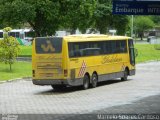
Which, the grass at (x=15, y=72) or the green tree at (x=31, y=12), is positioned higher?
the green tree at (x=31, y=12)

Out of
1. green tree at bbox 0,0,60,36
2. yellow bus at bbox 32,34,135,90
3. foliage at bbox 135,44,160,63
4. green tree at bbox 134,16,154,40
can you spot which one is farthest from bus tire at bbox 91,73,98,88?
green tree at bbox 134,16,154,40

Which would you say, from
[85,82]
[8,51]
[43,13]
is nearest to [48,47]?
[85,82]

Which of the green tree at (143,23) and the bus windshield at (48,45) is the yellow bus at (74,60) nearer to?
the bus windshield at (48,45)

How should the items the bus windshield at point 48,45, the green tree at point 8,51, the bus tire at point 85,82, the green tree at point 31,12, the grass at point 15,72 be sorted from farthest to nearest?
the green tree at point 31,12 → the green tree at point 8,51 → the grass at point 15,72 → the bus tire at point 85,82 → the bus windshield at point 48,45

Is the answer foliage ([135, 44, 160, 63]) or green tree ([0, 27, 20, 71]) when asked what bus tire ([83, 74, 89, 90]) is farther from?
foliage ([135, 44, 160, 63])

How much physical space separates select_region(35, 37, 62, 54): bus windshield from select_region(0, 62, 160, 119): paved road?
6.30ft

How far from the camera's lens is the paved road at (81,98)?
18938mm

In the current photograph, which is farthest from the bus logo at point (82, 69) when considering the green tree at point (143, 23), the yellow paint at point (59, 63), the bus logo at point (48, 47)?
the green tree at point (143, 23)

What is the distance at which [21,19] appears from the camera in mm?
46906

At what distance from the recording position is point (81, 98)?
2341 centimetres

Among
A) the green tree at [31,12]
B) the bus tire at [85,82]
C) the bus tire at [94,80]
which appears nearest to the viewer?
the bus tire at [85,82]

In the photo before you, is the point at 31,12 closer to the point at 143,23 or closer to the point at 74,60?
the point at 74,60

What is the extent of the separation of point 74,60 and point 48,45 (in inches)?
56.1

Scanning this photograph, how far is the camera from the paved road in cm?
1894
